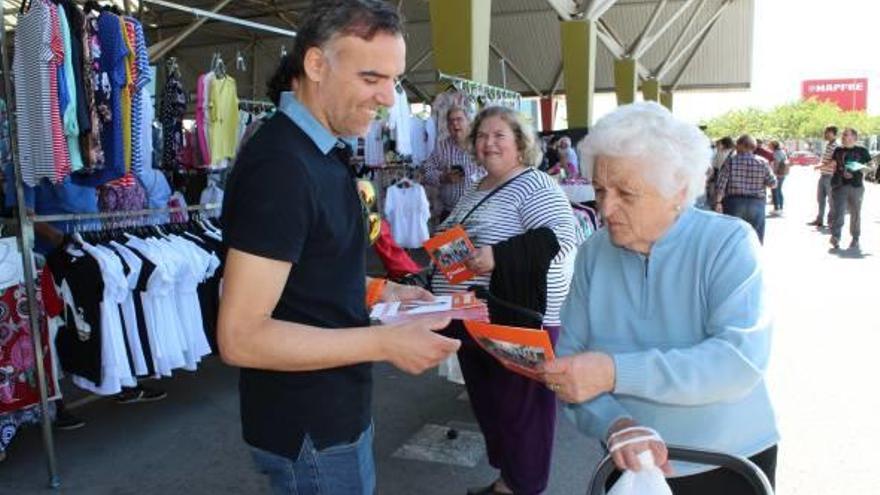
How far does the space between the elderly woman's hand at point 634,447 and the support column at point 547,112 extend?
90.8 feet

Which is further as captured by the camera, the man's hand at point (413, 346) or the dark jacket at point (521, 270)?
the dark jacket at point (521, 270)

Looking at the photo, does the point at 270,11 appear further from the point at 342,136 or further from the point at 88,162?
the point at 342,136

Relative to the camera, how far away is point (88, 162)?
151 inches

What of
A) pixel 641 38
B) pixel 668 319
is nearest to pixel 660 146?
pixel 668 319

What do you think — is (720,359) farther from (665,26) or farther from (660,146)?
(665,26)

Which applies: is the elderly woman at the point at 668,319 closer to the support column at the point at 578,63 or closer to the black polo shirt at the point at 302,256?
the black polo shirt at the point at 302,256

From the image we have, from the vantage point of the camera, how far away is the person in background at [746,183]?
9.84m

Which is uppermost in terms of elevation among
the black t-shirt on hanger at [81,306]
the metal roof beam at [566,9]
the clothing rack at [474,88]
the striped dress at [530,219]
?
the metal roof beam at [566,9]

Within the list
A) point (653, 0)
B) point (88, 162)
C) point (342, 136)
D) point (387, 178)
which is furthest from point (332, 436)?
point (653, 0)

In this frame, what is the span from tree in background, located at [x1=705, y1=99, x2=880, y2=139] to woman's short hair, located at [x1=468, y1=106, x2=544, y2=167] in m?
62.6

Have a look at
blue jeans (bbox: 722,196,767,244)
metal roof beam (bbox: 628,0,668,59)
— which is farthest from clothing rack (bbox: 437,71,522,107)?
metal roof beam (bbox: 628,0,668,59)

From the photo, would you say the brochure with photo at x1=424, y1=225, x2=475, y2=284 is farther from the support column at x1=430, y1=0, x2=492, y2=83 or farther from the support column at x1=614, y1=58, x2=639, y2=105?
the support column at x1=614, y1=58, x2=639, y2=105

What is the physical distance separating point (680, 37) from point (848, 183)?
16074 millimetres

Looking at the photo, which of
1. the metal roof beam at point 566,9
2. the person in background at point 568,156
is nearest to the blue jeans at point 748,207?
the person in background at point 568,156
